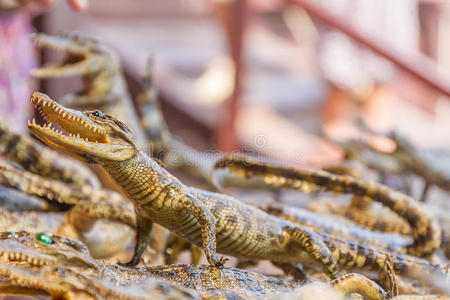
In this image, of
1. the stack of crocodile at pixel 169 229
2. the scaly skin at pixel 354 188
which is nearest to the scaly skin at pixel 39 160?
the stack of crocodile at pixel 169 229

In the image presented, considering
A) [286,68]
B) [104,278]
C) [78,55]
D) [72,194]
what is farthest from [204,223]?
[286,68]

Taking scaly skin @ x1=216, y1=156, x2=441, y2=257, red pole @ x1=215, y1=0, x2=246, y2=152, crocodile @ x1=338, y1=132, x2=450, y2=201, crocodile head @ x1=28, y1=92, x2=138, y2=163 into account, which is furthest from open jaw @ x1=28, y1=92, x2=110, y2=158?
red pole @ x1=215, y1=0, x2=246, y2=152

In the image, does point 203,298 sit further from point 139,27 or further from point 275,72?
point 139,27

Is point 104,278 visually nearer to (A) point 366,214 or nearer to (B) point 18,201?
(B) point 18,201

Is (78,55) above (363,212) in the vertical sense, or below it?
above

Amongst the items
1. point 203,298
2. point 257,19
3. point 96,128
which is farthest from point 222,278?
point 257,19

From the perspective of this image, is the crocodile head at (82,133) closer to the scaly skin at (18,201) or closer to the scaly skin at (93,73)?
the scaly skin at (18,201)

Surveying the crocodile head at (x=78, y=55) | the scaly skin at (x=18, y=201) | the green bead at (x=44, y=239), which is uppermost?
the crocodile head at (x=78, y=55)
